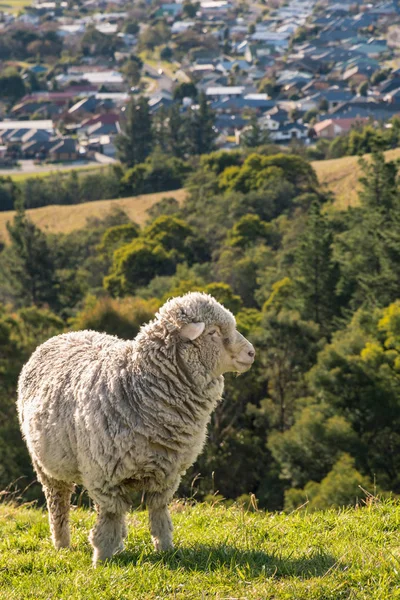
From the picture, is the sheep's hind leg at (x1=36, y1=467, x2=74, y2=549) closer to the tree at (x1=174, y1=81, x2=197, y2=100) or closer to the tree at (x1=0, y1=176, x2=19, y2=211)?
the tree at (x1=0, y1=176, x2=19, y2=211)

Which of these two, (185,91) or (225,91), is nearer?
(185,91)

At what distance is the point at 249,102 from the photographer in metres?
117

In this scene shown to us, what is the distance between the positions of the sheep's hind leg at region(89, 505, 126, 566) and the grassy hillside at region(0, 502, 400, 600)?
0.07 m

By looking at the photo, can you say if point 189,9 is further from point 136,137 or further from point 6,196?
point 6,196

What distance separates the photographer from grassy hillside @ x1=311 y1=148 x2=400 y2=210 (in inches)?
2359

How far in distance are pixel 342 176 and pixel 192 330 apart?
5897 cm

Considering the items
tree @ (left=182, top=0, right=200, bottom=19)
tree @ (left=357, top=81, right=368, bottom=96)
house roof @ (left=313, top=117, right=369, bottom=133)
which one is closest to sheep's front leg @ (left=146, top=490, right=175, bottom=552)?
house roof @ (left=313, top=117, right=369, bottom=133)

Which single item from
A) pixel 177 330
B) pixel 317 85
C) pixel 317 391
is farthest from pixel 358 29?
pixel 177 330

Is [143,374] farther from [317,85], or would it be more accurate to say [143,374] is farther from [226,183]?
[317,85]

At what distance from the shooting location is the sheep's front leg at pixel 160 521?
607cm

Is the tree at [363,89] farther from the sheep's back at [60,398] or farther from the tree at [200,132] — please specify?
the sheep's back at [60,398]

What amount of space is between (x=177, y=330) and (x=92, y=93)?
12909cm

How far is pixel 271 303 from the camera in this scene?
3725 cm

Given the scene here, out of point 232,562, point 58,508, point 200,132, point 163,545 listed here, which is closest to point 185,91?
point 200,132
